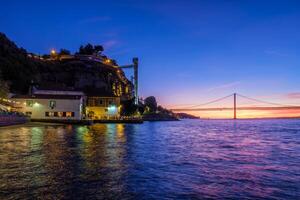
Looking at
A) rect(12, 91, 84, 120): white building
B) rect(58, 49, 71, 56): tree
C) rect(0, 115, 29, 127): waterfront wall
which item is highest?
rect(58, 49, 71, 56): tree

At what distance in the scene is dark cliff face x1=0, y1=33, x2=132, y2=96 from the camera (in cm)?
9219

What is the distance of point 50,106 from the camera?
80.0 m

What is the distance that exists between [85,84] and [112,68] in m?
30.0

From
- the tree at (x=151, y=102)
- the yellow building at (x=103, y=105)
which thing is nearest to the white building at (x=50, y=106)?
the yellow building at (x=103, y=105)

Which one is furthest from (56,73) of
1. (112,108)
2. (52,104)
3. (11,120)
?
(11,120)

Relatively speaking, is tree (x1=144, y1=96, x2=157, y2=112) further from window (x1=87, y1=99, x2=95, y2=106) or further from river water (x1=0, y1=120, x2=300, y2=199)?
river water (x1=0, y1=120, x2=300, y2=199)

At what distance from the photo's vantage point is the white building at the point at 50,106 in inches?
3086

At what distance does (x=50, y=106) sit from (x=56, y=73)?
4965 cm

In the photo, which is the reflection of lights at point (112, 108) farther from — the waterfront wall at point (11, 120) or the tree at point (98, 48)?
the tree at point (98, 48)

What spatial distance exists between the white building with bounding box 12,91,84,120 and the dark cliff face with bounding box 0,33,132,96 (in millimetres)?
12227

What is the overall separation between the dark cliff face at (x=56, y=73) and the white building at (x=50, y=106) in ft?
40.1

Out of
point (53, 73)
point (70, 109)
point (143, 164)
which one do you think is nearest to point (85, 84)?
point (53, 73)

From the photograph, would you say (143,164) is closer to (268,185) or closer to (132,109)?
(268,185)

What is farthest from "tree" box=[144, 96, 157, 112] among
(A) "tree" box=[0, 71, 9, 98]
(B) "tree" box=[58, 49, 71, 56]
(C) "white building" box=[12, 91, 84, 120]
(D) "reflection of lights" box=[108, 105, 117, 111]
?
(A) "tree" box=[0, 71, 9, 98]
